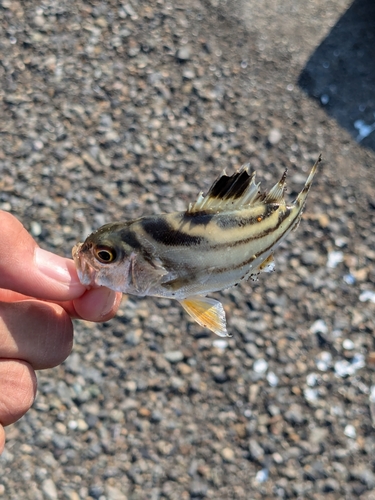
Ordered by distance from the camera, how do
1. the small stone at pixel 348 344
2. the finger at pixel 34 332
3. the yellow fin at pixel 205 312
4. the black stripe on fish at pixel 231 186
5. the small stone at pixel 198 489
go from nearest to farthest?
the black stripe on fish at pixel 231 186, the yellow fin at pixel 205 312, the finger at pixel 34 332, the small stone at pixel 198 489, the small stone at pixel 348 344

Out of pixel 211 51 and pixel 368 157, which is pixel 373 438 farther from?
pixel 211 51

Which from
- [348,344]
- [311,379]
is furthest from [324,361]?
[348,344]

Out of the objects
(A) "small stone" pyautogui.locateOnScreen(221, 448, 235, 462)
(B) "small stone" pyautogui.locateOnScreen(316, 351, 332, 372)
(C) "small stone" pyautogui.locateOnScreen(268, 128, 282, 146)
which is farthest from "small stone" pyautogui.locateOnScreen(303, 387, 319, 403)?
(C) "small stone" pyautogui.locateOnScreen(268, 128, 282, 146)

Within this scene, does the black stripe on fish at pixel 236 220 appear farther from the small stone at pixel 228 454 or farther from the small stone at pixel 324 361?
the small stone at pixel 324 361

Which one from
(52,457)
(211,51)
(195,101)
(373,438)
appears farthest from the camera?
(211,51)

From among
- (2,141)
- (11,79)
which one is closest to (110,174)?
(2,141)

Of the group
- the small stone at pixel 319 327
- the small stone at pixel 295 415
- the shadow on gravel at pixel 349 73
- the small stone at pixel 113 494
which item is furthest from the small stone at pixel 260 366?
the shadow on gravel at pixel 349 73

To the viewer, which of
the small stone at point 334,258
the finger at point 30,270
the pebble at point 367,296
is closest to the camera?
the finger at point 30,270
